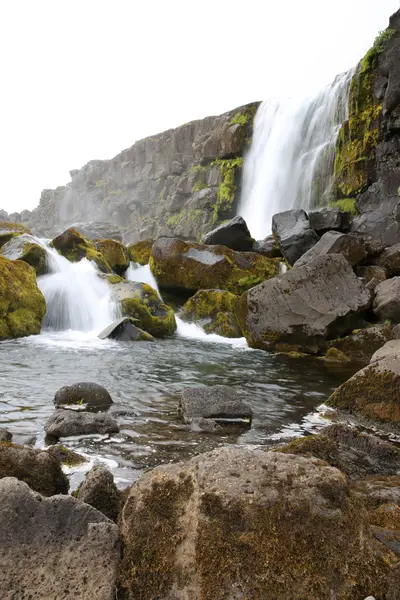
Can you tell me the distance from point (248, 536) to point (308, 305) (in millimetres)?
11741

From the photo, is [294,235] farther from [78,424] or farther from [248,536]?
[248,536]

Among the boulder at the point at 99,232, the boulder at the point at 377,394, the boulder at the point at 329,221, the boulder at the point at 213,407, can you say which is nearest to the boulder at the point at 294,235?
A: the boulder at the point at 329,221

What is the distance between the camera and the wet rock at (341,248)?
716 inches

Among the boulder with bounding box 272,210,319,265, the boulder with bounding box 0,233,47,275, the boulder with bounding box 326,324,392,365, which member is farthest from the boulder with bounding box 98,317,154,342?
the boulder with bounding box 272,210,319,265

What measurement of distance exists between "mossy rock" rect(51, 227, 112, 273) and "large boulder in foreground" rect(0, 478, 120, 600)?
64.0 ft

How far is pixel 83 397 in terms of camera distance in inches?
319

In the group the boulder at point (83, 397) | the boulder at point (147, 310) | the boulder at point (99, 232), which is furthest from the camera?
the boulder at point (99, 232)

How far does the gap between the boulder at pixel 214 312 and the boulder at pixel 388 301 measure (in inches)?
219

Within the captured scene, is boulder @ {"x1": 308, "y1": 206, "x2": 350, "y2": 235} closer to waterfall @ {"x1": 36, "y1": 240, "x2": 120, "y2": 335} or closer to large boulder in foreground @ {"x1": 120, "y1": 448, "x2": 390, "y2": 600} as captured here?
waterfall @ {"x1": 36, "y1": 240, "x2": 120, "y2": 335}

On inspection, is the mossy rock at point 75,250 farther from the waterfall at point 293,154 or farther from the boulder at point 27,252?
the waterfall at point 293,154

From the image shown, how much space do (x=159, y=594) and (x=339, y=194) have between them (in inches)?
1210

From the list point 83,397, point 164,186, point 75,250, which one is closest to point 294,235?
point 75,250

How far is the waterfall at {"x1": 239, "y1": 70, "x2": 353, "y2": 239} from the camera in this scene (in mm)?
33844

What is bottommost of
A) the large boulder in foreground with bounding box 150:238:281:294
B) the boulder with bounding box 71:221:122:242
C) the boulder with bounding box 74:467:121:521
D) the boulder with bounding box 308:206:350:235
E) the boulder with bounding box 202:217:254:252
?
the boulder with bounding box 74:467:121:521
